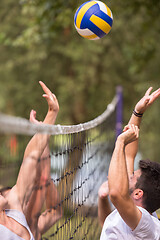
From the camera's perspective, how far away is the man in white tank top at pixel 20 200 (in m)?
2.42

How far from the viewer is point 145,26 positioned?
32.8ft

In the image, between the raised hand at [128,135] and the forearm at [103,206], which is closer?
the raised hand at [128,135]

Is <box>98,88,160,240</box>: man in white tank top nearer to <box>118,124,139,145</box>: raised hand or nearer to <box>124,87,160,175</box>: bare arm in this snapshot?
<box>118,124,139,145</box>: raised hand

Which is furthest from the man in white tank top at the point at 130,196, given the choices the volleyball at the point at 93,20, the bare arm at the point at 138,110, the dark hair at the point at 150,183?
the volleyball at the point at 93,20

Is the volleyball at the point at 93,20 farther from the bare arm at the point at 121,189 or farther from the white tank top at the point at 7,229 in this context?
the white tank top at the point at 7,229

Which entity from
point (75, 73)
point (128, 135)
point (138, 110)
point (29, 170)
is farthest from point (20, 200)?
point (75, 73)

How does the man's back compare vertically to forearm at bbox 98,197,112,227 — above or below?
below

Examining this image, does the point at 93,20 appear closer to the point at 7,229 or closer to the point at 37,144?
the point at 37,144

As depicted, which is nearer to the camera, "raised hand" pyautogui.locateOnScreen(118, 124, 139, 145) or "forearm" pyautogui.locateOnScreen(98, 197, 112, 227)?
"raised hand" pyautogui.locateOnScreen(118, 124, 139, 145)

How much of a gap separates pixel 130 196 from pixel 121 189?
21 cm

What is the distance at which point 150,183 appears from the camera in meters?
2.72

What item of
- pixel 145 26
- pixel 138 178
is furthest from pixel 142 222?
pixel 145 26

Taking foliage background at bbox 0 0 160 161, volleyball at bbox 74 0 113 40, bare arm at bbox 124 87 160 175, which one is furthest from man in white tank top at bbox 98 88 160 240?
foliage background at bbox 0 0 160 161

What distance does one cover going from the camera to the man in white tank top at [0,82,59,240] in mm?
2418
